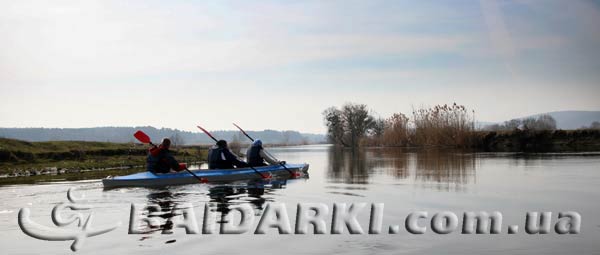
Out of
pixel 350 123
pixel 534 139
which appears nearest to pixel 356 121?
pixel 350 123

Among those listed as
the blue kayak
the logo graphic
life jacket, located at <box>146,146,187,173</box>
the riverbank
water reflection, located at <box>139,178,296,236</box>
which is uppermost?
the riverbank

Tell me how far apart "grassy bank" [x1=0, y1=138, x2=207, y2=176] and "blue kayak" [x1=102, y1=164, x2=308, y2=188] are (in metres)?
10.0

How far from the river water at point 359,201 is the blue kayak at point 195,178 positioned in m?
0.81

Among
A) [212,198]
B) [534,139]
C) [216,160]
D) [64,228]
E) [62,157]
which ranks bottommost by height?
[64,228]

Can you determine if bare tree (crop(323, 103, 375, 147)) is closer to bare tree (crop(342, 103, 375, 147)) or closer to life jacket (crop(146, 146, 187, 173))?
bare tree (crop(342, 103, 375, 147))

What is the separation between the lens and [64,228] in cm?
1138

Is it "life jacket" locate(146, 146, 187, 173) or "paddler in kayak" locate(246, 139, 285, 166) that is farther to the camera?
"paddler in kayak" locate(246, 139, 285, 166)

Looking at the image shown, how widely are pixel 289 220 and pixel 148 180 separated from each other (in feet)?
31.3

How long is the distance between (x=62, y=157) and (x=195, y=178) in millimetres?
17334

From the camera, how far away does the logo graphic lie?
412 inches

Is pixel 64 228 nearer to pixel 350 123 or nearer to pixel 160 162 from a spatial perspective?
Result: pixel 160 162

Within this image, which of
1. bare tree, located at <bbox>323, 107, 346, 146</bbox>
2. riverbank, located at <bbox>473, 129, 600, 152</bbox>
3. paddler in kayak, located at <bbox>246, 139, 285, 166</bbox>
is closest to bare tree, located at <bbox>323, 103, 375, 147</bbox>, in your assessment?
bare tree, located at <bbox>323, 107, 346, 146</bbox>

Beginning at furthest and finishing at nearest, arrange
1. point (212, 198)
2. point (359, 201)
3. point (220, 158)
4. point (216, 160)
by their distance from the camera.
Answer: point (220, 158) < point (216, 160) < point (212, 198) < point (359, 201)

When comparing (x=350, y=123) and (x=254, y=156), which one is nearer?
(x=254, y=156)
